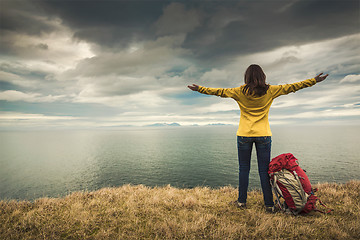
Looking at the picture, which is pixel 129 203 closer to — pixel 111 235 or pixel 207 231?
pixel 111 235

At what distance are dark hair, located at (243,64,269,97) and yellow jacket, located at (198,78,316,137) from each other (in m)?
0.15

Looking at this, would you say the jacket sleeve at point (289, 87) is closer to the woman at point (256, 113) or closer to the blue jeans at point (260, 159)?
the woman at point (256, 113)

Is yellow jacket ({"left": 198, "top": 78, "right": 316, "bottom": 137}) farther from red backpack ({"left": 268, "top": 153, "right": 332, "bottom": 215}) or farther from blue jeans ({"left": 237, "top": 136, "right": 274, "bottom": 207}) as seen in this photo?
red backpack ({"left": 268, "top": 153, "right": 332, "bottom": 215})

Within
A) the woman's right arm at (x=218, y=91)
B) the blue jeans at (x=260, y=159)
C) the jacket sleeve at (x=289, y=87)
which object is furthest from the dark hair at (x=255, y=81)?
the blue jeans at (x=260, y=159)

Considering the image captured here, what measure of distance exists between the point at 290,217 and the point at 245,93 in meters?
3.19

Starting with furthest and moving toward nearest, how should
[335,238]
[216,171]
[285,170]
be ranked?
[216,171]
[285,170]
[335,238]

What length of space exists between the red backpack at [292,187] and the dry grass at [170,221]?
0.82ft

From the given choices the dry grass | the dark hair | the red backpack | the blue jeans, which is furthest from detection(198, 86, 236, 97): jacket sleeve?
the dry grass

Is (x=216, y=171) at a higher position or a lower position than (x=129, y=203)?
lower

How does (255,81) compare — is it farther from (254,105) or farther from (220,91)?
(220,91)

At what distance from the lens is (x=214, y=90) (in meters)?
4.82

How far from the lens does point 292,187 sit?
427 centimetres

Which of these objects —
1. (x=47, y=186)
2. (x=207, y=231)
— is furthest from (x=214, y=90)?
(x=47, y=186)

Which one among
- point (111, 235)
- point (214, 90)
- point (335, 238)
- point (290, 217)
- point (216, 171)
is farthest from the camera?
point (216, 171)
